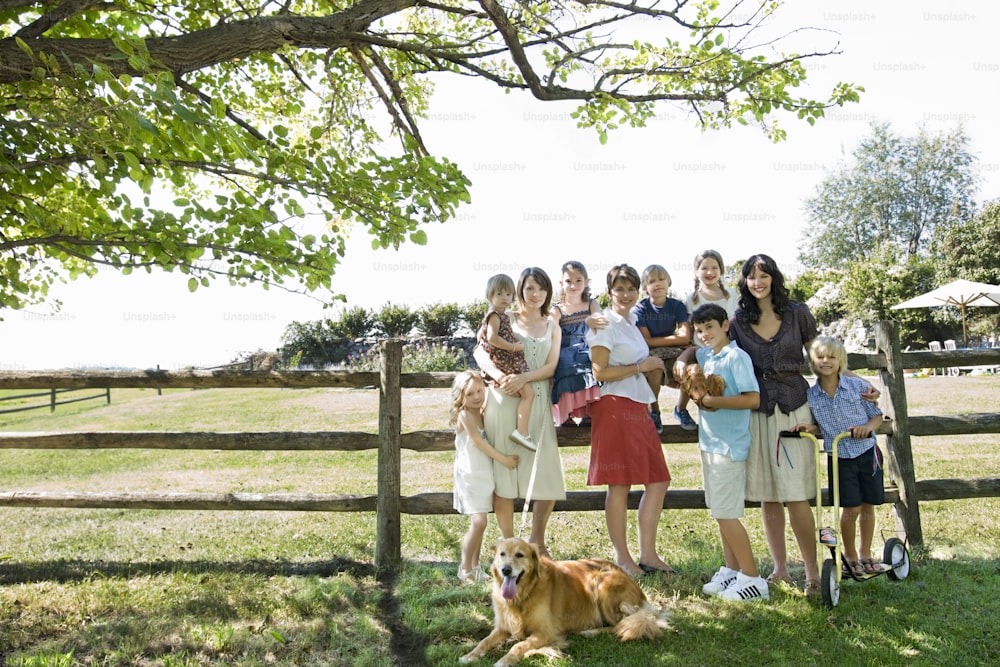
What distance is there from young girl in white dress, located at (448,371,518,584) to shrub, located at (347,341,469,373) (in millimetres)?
11306

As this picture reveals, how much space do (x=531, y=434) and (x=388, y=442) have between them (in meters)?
1.24

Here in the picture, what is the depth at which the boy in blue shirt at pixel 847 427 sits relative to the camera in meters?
4.42

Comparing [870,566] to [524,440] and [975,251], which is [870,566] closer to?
[524,440]

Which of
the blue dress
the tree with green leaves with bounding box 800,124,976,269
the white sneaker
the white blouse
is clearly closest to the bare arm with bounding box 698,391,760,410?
the white blouse

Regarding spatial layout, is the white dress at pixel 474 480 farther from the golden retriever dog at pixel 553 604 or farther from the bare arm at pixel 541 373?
the golden retriever dog at pixel 553 604

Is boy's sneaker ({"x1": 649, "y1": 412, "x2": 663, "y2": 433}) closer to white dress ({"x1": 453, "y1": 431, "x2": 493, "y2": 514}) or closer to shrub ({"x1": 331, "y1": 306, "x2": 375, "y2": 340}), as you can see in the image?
white dress ({"x1": 453, "y1": 431, "x2": 493, "y2": 514})

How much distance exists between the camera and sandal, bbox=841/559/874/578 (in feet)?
14.6

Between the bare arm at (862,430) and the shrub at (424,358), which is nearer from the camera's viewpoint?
the bare arm at (862,430)

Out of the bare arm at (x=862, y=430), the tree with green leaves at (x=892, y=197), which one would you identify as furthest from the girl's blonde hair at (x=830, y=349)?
the tree with green leaves at (x=892, y=197)

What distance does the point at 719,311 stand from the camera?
4.41 m

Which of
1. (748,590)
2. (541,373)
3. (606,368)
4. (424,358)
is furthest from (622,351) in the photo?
(424,358)

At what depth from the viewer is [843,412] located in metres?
4.49

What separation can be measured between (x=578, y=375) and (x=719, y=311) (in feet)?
3.29

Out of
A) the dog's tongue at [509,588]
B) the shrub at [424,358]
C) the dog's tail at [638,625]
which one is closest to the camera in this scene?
the dog's tongue at [509,588]
